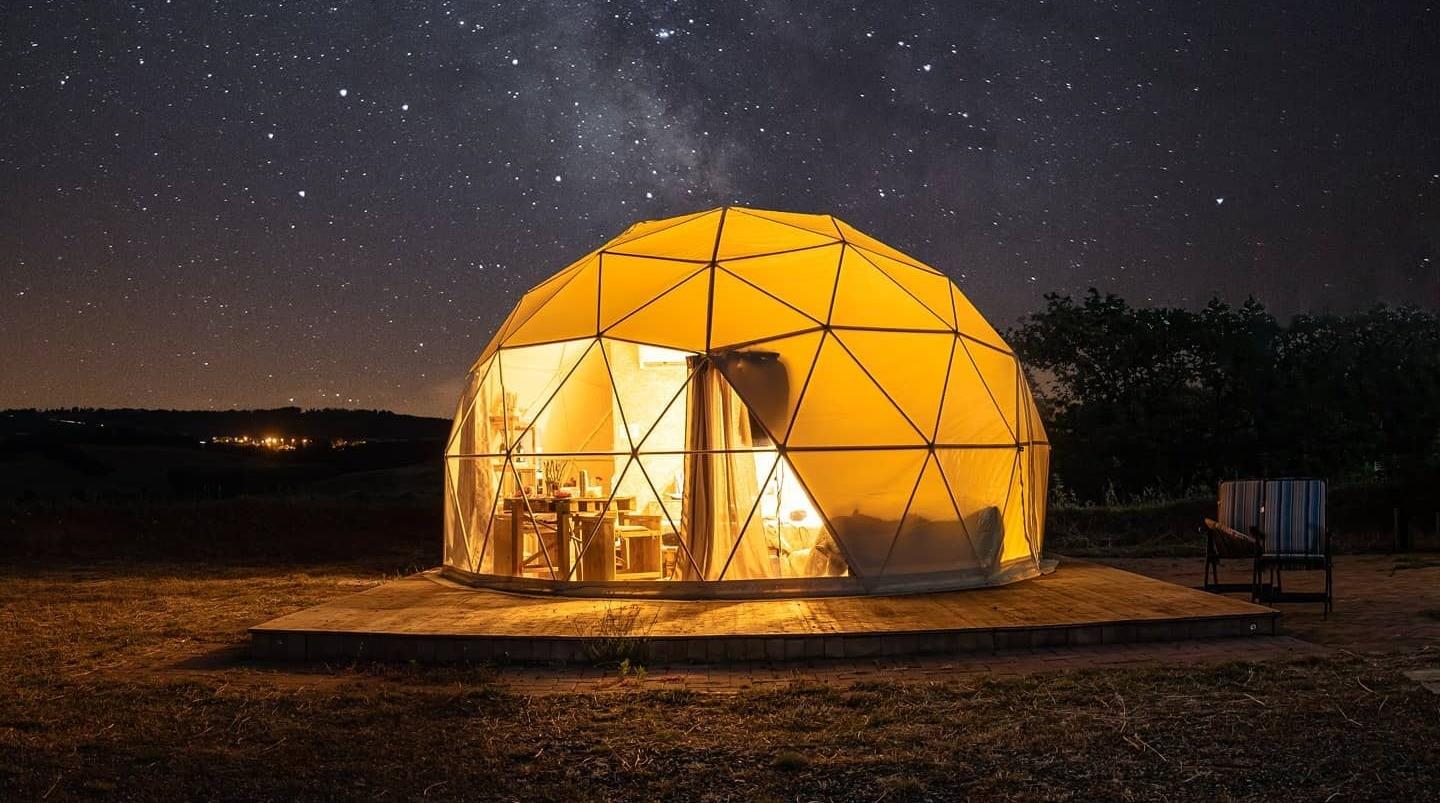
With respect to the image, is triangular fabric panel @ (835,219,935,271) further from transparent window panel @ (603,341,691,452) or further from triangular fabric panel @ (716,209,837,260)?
transparent window panel @ (603,341,691,452)

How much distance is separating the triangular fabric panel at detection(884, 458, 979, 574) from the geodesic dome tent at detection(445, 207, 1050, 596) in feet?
0.05

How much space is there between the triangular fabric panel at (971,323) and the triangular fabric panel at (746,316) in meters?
2.00

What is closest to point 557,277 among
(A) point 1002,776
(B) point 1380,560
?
(A) point 1002,776

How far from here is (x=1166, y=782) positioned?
14.8ft

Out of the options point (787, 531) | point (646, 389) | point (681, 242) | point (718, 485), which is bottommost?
point (787, 531)

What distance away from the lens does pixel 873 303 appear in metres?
11.0

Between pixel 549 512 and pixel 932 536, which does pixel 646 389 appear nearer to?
pixel 549 512

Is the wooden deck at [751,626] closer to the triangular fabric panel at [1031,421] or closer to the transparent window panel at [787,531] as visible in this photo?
the transparent window panel at [787,531]

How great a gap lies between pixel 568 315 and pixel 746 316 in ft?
6.06

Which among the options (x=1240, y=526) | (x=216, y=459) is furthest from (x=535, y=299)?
(x=216, y=459)

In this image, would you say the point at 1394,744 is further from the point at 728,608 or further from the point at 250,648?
the point at 250,648

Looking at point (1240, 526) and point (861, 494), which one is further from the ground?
point (861, 494)

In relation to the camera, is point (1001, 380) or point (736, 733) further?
point (1001, 380)

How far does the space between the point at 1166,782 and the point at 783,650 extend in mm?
3322
